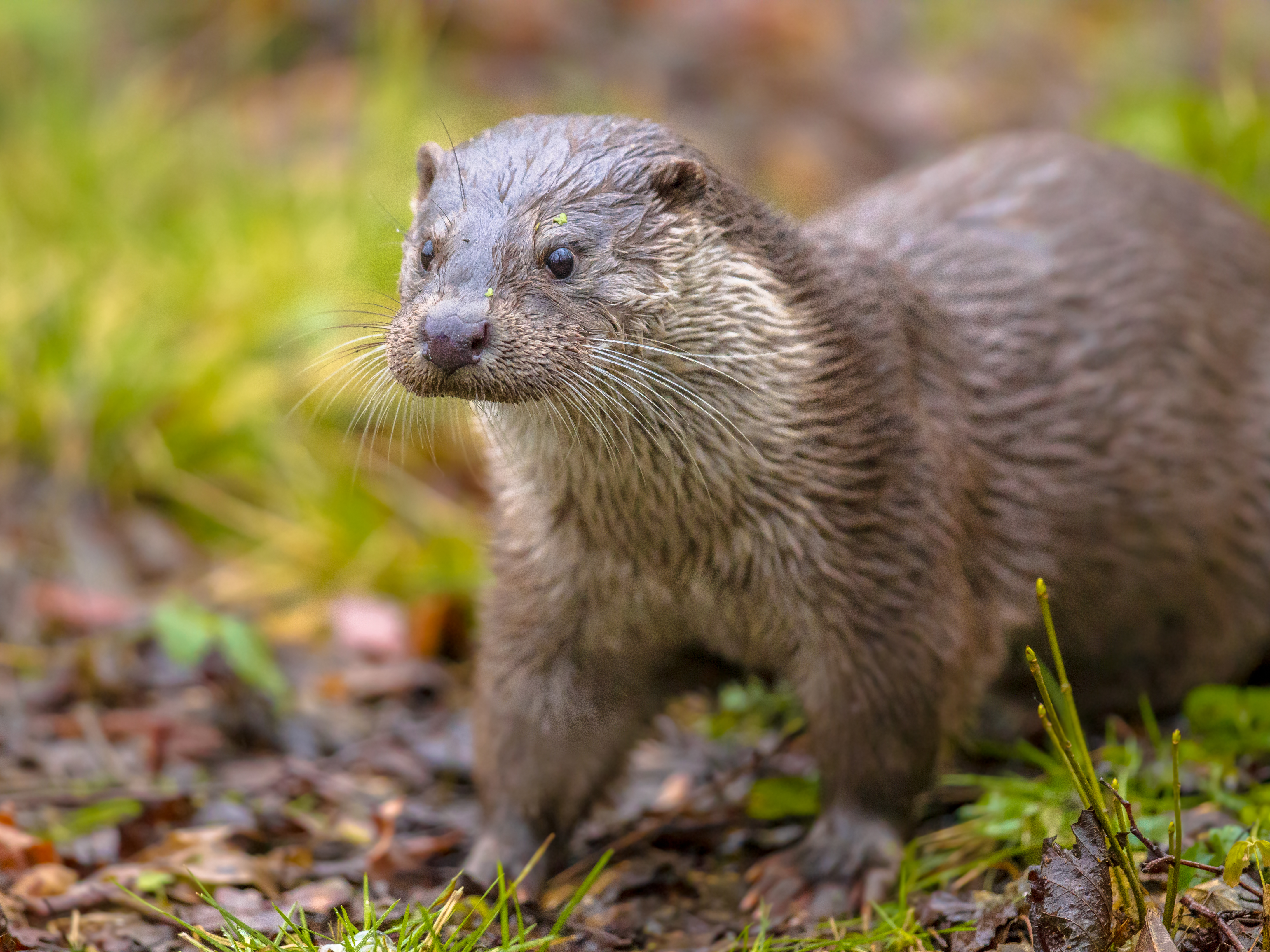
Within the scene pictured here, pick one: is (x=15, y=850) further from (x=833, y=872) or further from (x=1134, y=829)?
(x=1134, y=829)

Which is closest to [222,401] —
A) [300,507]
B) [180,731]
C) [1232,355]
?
[300,507]

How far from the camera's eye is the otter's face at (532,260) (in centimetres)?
239

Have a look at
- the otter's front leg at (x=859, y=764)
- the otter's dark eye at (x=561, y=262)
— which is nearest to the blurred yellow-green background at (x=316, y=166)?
the otter's dark eye at (x=561, y=262)

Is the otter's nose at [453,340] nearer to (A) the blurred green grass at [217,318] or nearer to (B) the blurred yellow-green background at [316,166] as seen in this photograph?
(B) the blurred yellow-green background at [316,166]

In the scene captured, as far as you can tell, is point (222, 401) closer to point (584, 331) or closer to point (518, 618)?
point (518, 618)

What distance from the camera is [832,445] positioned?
2.78m

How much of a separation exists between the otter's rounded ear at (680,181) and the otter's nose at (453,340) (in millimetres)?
448

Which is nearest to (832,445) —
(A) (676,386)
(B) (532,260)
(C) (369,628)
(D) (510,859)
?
(A) (676,386)

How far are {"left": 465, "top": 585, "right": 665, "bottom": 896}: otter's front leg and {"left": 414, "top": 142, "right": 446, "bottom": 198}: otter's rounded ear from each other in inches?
32.1

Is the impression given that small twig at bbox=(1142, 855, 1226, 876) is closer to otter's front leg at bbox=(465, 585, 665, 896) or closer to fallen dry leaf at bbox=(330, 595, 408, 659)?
otter's front leg at bbox=(465, 585, 665, 896)

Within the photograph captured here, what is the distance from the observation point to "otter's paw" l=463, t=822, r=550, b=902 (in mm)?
2939

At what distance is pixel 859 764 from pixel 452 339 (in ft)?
3.85

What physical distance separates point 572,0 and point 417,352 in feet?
21.4

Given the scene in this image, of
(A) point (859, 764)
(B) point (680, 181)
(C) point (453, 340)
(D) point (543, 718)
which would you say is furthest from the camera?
(D) point (543, 718)
